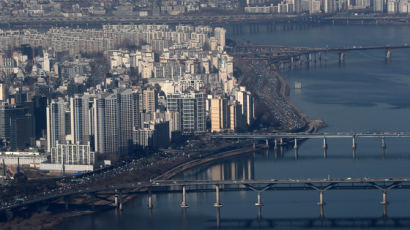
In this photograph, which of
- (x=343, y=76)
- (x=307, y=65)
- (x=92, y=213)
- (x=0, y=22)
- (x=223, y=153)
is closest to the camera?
(x=92, y=213)

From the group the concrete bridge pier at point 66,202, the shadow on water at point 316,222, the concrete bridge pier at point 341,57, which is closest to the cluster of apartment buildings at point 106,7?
the concrete bridge pier at point 341,57

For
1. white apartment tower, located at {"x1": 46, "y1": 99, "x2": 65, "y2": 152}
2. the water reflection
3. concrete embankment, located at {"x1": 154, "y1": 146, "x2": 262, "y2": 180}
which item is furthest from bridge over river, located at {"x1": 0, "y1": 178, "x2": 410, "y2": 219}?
white apartment tower, located at {"x1": 46, "y1": 99, "x2": 65, "y2": 152}

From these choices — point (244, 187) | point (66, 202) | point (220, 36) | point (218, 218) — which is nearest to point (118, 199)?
point (66, 202)

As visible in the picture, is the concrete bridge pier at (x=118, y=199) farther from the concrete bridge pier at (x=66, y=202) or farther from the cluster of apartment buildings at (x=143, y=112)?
the cluster of apartment buildings at (x=143, y=112)

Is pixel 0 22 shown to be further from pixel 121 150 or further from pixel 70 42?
pixel 121 150

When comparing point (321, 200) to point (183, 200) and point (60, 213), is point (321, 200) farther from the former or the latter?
point (60, 213)

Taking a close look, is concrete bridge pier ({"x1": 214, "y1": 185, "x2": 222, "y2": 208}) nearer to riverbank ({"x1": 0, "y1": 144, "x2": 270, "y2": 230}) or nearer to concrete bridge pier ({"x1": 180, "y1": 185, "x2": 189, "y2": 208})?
concrete bridge pier ({"x1": 180, "y1": 185, "x2": 189, "y2": 208})

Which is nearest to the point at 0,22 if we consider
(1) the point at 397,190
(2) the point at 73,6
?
(2) the point at 73,6
